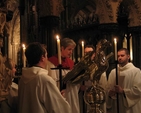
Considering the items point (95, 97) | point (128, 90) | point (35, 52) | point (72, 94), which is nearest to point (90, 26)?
point (128, 90)

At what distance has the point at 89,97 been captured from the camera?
11.7 feet

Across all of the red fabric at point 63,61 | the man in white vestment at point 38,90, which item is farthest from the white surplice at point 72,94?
the man in white vestment at point 38,90

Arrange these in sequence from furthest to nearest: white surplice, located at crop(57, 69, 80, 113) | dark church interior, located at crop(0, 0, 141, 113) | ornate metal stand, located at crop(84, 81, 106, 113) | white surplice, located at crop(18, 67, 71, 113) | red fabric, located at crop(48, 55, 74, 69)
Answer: dark church interior, located at crop(0, 0, 141, 113) < red fabric, located at crop(48, 55, 74, 69) < white surplice, located at crop(57, 69, 80, 113) < ornate metal stand, located at crop(84, 81, 106, 113) < white surplice, located at crop(18, 67, 71, 113)

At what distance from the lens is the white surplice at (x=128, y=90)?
16.8 feet

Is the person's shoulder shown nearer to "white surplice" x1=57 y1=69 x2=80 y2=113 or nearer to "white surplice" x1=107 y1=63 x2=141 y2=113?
"white surplice" x1=57 y1=69 x2=80 y2=113

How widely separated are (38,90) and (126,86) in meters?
2.76

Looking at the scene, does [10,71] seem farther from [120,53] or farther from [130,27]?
[130,27]

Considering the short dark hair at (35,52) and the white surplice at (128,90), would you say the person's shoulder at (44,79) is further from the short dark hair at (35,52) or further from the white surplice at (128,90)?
the white surplice at (128,90)

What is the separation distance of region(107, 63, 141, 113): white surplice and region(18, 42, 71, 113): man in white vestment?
2.44 meters

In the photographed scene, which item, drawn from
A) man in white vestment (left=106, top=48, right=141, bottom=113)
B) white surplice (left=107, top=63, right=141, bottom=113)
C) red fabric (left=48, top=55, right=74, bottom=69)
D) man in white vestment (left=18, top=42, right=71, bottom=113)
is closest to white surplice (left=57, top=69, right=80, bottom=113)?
red fabric (left=48, top=55, right=74, bottom=69)

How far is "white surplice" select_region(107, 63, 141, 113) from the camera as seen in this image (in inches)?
201

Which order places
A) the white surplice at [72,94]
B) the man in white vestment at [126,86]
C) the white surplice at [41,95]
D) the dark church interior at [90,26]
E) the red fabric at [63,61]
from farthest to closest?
the dark church interior at [90,26] → the man in white vestment at [126,86] → the red fabric at [63,61] → the white surplice at [72,94] → the white surplice at [41,95]

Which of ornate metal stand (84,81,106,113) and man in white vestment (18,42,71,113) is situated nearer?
man in white vestment (18,42,71,113)

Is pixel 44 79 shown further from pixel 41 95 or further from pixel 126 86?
pixel 126 86
